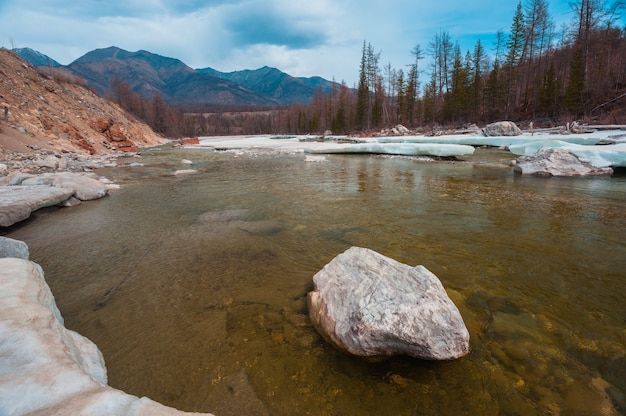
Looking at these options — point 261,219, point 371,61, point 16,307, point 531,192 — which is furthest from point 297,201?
point 371,61

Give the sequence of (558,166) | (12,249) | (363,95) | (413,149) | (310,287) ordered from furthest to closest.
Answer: (363,95) → (413,149) → (558,166) → (12,249) → (310,287)

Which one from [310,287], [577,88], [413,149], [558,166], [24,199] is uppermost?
[577,88]

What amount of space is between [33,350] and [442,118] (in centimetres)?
5174

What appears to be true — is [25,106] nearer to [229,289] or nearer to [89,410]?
[229,289]

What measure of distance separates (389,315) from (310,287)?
1.34 metres

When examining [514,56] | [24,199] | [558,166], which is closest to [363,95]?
[514,56]

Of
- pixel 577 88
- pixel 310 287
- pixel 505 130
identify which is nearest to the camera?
pixel 310 287

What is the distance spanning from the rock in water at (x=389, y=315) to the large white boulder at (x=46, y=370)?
146 cm

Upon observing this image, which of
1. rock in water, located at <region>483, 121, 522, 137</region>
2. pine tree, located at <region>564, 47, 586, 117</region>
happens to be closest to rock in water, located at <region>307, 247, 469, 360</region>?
rock in water, located at <region>483, 121, 522, 137</region>

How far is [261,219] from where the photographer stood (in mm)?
6184

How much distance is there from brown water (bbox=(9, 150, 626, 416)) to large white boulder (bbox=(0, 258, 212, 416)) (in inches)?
21.3

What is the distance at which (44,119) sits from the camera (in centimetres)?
2066

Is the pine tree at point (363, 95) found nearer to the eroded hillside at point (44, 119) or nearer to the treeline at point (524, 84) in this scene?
the treeline at point (524, 84)

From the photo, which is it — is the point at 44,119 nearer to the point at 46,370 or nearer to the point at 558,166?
the point at 46,370
